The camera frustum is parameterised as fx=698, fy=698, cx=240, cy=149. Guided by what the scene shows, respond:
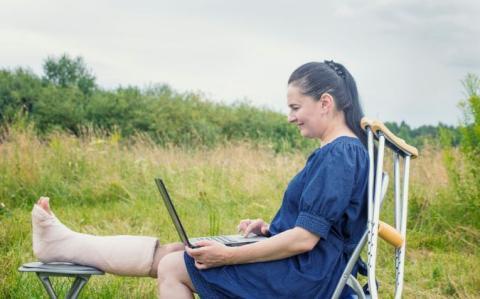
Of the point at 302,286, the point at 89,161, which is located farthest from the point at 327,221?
the point at 89,161

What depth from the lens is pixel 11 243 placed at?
577 centimetres

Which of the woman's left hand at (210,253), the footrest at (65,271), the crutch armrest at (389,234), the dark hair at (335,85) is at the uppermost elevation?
the dark hair at (335,85)

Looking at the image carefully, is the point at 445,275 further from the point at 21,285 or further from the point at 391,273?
the point at 21,285

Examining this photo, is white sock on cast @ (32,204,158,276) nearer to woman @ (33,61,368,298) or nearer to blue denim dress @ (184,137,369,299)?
woman @ (33,61,368,298)

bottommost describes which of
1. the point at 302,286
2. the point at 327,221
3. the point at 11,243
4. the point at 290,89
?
the point at 11,243

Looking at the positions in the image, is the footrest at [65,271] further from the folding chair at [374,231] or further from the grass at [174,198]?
the grass at [174,198]

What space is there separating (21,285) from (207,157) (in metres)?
6.36

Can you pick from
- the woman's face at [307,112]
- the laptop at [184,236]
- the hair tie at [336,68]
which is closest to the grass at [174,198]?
the laptop at [184,236]

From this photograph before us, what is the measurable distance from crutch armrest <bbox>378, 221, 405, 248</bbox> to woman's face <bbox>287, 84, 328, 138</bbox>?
0.45 m

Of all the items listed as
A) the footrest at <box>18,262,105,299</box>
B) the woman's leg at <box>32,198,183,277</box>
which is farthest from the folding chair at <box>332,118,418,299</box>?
the footrest at <box>18,262,105,299</box>

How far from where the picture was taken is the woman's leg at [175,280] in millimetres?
2607

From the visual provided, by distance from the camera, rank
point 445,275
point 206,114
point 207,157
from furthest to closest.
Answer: point 206,114 → point 207,157 → point 445,275

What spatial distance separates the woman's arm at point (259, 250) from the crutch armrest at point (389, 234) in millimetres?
225

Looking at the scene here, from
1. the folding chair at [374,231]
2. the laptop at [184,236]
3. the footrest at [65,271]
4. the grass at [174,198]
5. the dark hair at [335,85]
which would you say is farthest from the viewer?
the grass at [174,198]
